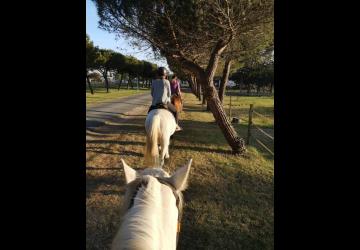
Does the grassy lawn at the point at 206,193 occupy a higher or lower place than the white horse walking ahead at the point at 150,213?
lower

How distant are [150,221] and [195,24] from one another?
786 centimetres

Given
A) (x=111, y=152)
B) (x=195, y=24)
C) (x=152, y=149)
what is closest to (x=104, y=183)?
(x=152, y=149)

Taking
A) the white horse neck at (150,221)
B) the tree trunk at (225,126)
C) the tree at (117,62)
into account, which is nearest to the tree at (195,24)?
the tree trunk at (225,126)

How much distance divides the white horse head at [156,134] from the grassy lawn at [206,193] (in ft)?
2.28

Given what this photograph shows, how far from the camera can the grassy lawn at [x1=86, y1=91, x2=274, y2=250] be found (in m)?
4.20

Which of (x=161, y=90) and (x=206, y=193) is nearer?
(x=206, y=193)

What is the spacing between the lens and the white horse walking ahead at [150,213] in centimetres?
144

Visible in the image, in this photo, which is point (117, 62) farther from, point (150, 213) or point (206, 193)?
point (150, 213)

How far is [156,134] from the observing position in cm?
640

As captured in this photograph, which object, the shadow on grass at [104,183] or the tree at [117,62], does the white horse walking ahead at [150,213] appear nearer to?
the shadow on grass at [104,183]
